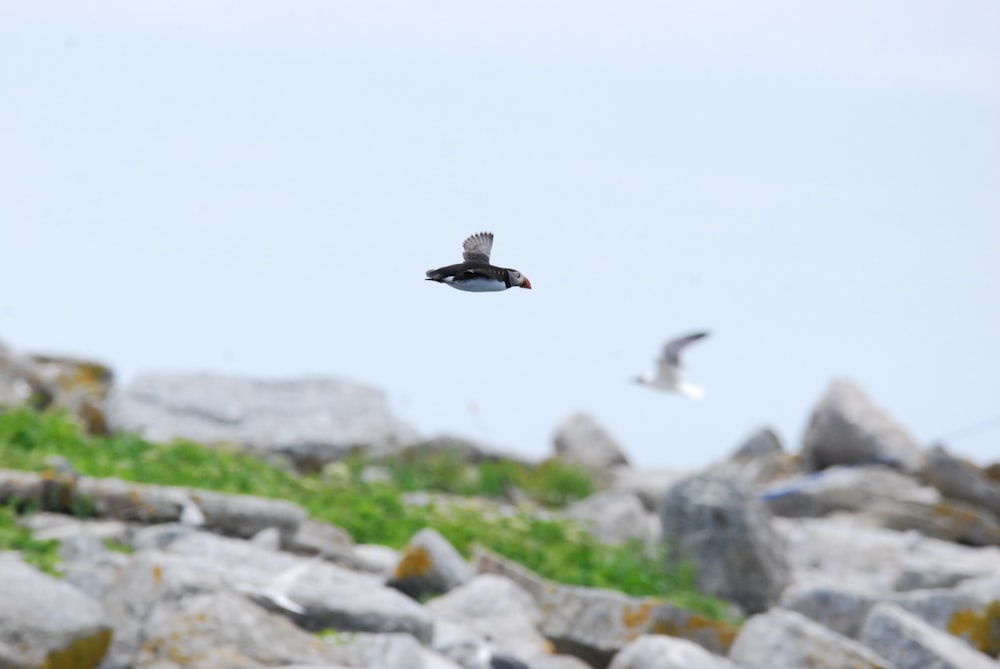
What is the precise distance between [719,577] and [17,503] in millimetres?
7090

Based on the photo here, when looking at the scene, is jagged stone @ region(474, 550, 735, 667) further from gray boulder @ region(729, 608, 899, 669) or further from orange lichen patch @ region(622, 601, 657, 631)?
gray boulder @ region(729, 608, 899, 669)

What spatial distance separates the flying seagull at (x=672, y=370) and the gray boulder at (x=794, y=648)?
7.98 feet

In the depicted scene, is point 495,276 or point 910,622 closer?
point 495,276

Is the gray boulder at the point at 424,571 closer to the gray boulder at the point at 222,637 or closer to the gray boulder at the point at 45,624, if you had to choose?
the gray boulder at the point at 222,637

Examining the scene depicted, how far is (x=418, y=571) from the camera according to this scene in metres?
12.0

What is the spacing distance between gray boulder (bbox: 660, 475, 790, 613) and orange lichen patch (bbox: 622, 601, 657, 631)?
385cm

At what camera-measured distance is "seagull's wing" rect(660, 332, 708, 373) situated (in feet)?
30.7

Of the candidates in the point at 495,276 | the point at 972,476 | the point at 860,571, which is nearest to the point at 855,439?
the point at 972,476

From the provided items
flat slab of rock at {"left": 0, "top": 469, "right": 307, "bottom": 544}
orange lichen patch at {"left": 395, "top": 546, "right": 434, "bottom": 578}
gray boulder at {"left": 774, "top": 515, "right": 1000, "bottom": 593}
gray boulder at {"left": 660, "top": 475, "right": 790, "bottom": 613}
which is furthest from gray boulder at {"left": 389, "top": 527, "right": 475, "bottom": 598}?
gray boulder at {"left": 774, "top": 515, "right": 1000, "bottom": 593}

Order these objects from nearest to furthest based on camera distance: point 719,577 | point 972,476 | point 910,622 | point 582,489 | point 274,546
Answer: point 910,622 < point 274,546 < point 719,577 < point 582,489 < point 972,476

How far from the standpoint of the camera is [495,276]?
2729 mm

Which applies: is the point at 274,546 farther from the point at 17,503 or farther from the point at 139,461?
the point at 139,461

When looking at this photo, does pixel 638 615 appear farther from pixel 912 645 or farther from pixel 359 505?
pixel 359 505

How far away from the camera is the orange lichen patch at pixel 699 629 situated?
1149 centimetres
